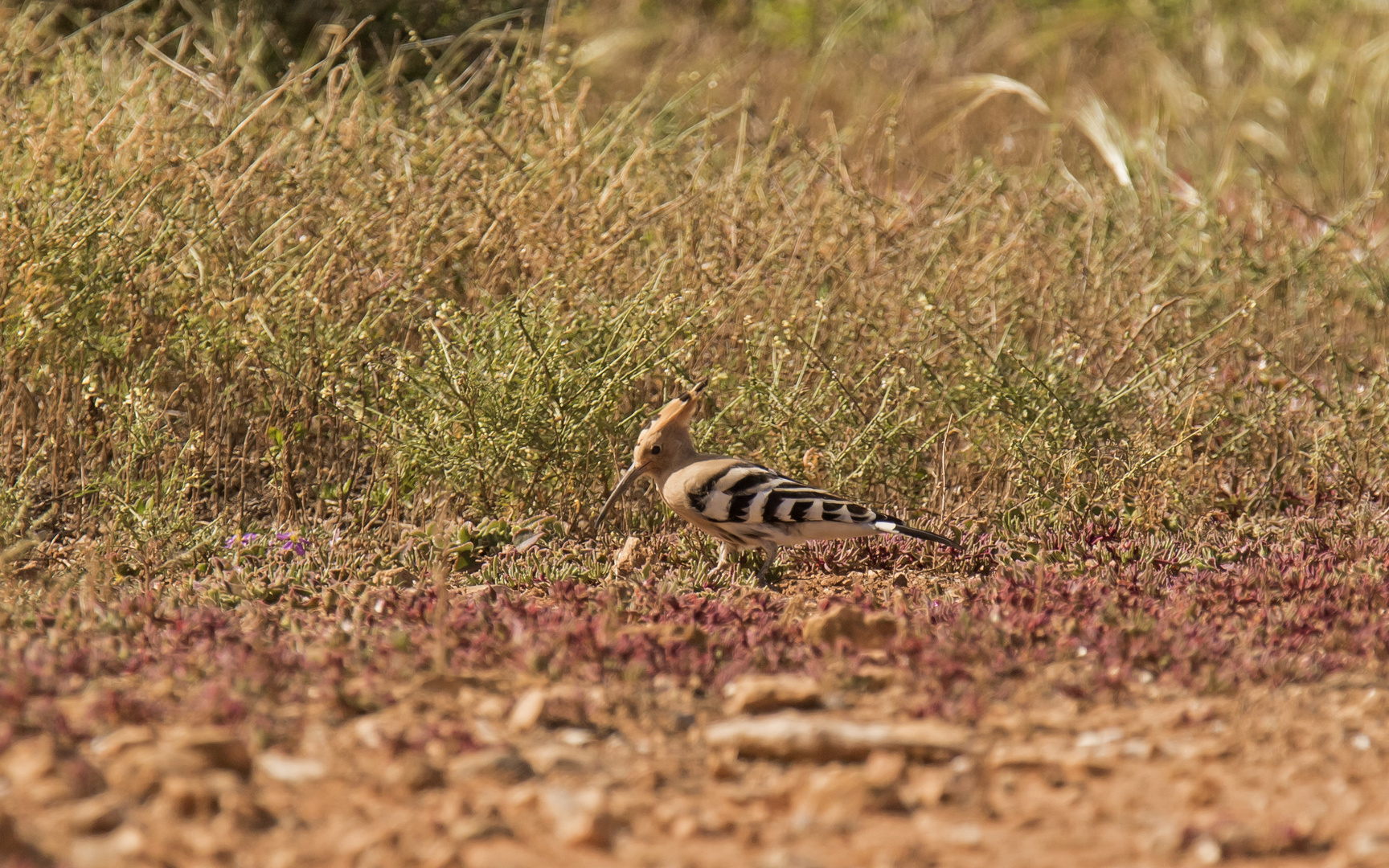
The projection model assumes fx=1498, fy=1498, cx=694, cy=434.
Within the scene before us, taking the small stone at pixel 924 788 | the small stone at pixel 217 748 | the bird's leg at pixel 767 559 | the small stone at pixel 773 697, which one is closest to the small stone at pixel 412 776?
the small stone at pixel 217 748

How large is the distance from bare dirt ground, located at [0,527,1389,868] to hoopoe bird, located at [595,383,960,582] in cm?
65

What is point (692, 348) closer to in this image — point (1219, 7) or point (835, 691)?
point (835, 691)

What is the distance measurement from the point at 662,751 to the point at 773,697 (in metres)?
0.30

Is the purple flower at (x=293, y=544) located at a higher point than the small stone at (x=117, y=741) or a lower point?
lower

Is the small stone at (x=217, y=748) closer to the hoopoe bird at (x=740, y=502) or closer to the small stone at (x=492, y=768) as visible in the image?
the small stone at (x=492, y=768)

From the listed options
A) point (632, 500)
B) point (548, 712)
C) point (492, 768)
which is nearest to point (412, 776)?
point (492, 768)

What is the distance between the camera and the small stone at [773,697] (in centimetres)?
313

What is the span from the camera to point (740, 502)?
172 inches

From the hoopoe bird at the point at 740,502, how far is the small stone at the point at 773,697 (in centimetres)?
121

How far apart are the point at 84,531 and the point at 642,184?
286 cm

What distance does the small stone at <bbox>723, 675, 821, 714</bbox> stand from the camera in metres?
3.13

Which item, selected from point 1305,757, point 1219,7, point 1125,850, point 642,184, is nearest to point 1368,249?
point 642,184

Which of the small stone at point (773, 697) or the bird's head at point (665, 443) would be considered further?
the bird's head at point (665, 443)

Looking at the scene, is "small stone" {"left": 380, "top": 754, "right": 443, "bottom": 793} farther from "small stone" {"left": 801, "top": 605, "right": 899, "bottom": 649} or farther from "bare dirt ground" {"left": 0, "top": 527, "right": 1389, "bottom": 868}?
"small stone" {"left": 801, "top": 605, "right": 899, "bottom": 649}
